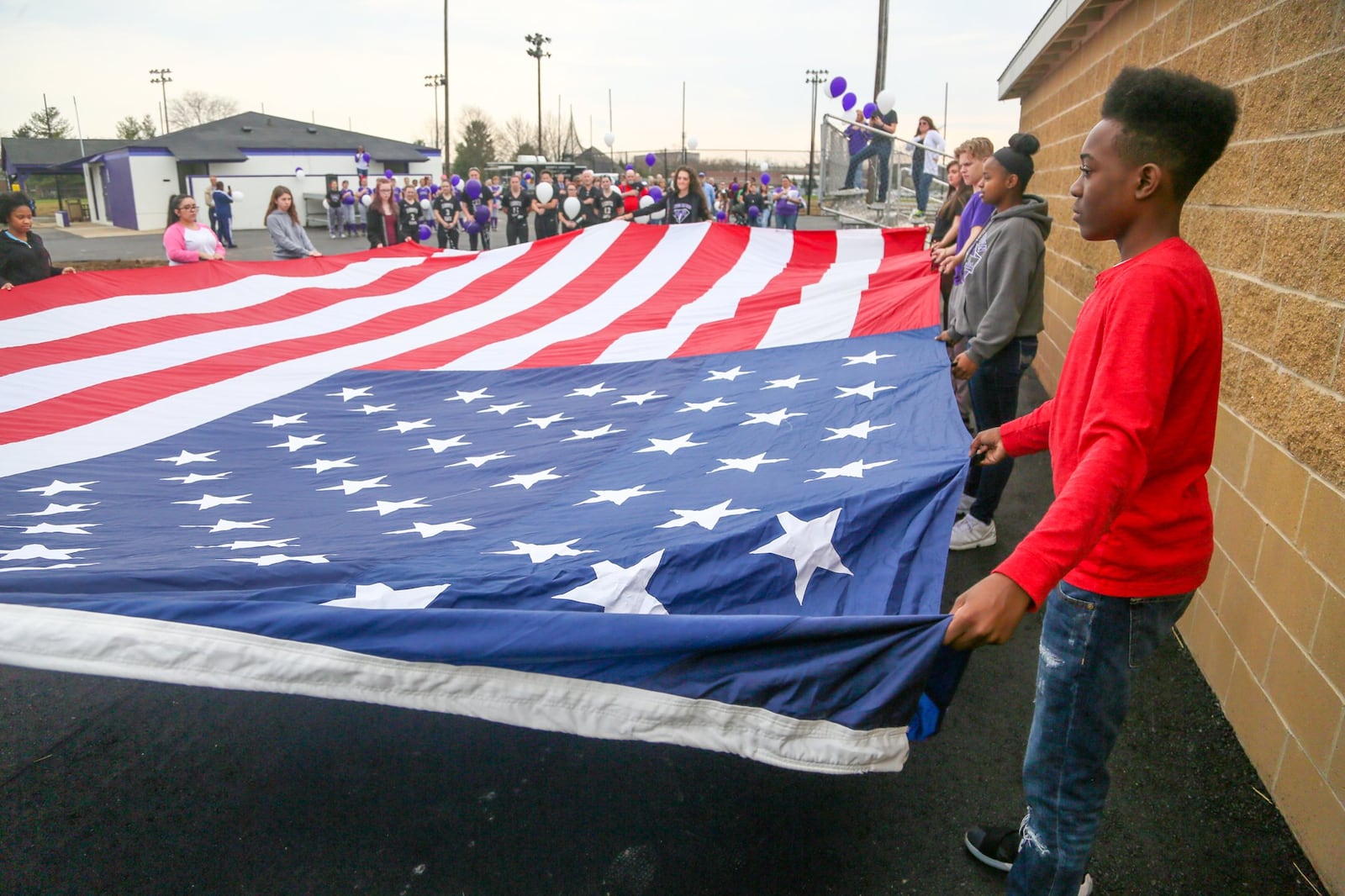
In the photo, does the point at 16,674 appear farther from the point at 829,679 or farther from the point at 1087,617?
the point at 1087,617

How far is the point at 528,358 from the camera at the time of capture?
4.57m

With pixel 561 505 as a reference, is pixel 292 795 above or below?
below

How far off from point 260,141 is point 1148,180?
133 feet

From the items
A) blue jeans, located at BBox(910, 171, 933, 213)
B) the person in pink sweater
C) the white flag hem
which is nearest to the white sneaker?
the white flag hem

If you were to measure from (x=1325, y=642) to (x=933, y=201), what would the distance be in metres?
12.0

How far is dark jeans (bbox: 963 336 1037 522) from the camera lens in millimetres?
3682

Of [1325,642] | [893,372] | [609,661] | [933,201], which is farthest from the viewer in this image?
[933,201]

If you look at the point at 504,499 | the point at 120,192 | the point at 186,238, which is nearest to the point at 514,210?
the point at 186,238

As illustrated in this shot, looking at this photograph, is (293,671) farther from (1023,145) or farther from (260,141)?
(260,141)

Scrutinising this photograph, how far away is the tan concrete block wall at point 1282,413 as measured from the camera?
2.16 meters

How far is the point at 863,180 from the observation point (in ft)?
40.9

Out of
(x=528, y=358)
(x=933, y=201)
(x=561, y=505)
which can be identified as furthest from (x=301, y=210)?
(x=561, y=505)

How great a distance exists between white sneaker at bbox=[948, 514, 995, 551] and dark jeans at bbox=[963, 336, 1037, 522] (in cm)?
3

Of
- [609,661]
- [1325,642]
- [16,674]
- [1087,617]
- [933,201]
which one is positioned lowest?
[16,674]
